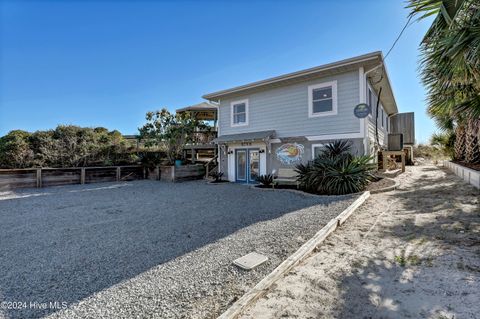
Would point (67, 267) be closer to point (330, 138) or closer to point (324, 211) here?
point (324, 211)

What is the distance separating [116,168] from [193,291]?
12.4m

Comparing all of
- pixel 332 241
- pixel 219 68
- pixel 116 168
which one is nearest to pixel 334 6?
pixel 219 68

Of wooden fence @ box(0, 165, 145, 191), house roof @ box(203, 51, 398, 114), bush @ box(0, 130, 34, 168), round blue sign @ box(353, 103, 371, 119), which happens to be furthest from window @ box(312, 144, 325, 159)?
bush @ box(0, 130, 34, 168)

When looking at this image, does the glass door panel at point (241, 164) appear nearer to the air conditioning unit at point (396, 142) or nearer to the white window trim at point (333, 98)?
the white window trim at point (333, 98)

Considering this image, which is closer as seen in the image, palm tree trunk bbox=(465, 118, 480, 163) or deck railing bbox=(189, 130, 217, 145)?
palm tree trunk bbox=(465, 118, 480, 163)

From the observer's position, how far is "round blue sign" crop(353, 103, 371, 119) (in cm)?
827

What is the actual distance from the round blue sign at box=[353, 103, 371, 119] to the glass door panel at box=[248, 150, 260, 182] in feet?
15.4

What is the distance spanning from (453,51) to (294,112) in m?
6.42

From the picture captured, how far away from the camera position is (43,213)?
5.91 meters

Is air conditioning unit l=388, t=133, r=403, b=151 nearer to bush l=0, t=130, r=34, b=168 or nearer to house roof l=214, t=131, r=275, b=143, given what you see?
house roof l=214, t=131, r=275, b=143

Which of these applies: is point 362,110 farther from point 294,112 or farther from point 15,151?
point 15,151

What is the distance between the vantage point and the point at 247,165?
11555 millimetres

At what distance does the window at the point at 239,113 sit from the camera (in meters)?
11.8

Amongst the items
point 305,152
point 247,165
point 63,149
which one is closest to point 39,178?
point 63,149
